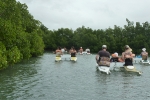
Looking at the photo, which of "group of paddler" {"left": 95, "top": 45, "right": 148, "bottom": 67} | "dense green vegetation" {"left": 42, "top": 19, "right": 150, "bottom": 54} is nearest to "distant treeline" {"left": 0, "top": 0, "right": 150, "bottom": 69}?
"dense green vegetation" {"left": 42, "top": 19, "right": 150, "bottom": 54}

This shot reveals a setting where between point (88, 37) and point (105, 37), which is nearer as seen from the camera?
point (105, 37)

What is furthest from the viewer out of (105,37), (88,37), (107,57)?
(88,37)

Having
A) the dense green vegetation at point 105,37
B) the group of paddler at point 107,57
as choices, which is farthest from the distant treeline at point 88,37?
the group of paddler at point 107,57

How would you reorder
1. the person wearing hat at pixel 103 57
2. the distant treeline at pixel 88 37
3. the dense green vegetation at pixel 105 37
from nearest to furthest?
the person wearing hat at pixel 103 57 → the distant treeline at pixel 88 37 → the dense green vegetation at pixel 105 37

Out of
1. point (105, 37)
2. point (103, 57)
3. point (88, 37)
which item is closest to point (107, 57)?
point (103, 57)

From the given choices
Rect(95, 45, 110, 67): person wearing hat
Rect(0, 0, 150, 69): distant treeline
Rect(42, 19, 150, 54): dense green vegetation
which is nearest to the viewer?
Rect(95, 45, 110, 67): person wearing hat

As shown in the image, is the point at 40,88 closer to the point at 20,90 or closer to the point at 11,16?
the point at 20,90

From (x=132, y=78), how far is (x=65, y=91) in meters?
7.16

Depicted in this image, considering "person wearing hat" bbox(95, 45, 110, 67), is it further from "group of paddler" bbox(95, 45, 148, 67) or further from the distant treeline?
the distant treeline

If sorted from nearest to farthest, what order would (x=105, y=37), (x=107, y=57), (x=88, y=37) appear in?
(x=107, y=57) < (x=105, y=37) < (x=88, y=37)

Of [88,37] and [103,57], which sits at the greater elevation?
[88,37]

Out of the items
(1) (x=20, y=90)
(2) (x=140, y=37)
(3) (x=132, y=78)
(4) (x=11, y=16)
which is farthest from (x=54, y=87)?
(2) (x=140, y=37)

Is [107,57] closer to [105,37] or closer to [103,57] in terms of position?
[103,57]

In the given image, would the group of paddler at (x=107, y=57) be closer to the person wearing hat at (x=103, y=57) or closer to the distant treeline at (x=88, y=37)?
the person wearing hat at (x=103, y=57)
